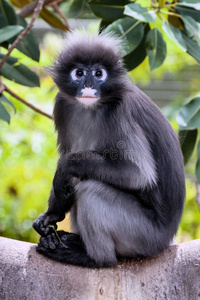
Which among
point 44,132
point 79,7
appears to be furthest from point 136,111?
point 44,132

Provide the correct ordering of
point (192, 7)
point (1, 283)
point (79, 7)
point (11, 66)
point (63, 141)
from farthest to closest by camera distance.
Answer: point (79, 7), point (11, 66), point (192, 7), point (63, 141), point (1, 283)

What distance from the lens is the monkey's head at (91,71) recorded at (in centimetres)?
277

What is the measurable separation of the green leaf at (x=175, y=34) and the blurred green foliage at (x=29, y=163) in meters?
1.75

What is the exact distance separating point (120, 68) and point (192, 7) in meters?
0.88

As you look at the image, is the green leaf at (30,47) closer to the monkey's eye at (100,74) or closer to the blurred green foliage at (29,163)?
the monkey's eye at (100,74)

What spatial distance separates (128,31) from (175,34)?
0.36 meters

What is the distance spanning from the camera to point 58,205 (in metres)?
2.92

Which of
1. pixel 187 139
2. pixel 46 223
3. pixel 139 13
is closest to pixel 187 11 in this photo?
pixel 139 13

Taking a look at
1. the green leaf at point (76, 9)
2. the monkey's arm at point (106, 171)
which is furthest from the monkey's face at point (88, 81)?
the green leaf at point (76, 9)

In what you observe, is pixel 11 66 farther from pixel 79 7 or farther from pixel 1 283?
pixel 1 283

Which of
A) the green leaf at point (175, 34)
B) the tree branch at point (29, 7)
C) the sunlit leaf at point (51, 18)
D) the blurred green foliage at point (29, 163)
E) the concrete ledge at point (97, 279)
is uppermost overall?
the green leaf at point (175, 34)

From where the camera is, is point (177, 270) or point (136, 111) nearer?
point (177, 270)

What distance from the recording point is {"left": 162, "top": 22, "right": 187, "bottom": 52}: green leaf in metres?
3.13

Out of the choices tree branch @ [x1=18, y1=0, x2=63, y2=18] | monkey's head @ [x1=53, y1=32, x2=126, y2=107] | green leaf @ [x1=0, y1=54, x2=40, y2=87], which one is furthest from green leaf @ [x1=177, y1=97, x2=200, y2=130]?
tree branch @ [x1=18, y1=0, x2=63, y2=18]
